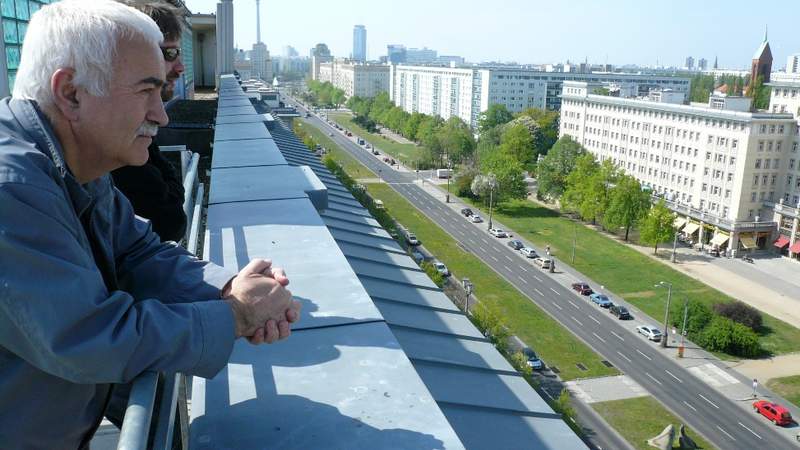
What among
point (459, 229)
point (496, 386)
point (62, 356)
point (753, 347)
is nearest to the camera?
point (62, 356)

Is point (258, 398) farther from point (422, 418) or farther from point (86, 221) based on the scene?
point (86, 221)

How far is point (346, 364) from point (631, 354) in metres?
25.2

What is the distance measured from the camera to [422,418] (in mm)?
1974

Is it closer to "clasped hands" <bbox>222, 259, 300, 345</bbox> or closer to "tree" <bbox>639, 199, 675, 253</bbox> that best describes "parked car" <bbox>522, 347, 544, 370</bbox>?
"tree" <bbox>639, 199, 675, 253</bbox>

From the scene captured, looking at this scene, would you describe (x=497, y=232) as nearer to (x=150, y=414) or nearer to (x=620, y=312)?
(x=620, y=312)

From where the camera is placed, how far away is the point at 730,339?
1016 inches

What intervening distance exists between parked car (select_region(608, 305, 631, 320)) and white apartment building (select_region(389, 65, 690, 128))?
4838cm

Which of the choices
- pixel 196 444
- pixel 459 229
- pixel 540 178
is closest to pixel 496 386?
pixel 196 444

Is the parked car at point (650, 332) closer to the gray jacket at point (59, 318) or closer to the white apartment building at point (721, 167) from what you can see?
the white apartment building at point (721, 167)

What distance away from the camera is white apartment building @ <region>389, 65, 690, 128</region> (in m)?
82.1

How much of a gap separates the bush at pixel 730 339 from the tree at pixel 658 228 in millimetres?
12229

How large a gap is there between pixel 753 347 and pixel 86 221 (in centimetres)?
2821

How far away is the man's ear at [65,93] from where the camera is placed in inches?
63.0

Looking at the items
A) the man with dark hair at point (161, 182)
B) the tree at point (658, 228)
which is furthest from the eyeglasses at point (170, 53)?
the tree at point (658, 228)
